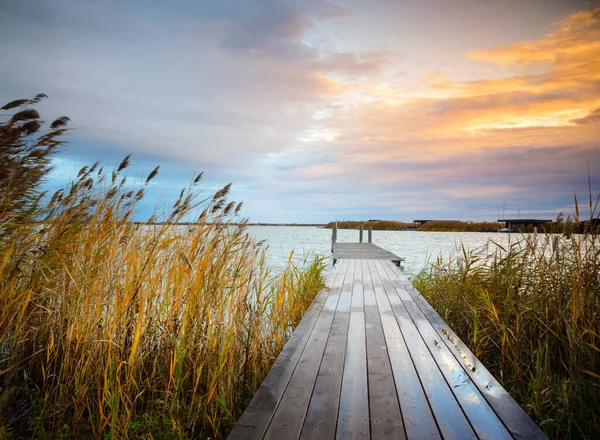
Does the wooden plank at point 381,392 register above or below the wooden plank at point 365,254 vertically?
above

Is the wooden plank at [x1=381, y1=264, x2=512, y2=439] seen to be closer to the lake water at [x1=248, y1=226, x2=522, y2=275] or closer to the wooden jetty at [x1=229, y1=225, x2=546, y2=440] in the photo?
the wooden jetty at [x1=229, y1=225, x2=546, y2=440]

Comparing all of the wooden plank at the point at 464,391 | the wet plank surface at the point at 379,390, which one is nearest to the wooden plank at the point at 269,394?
the wet plank surface at the point at 379,390

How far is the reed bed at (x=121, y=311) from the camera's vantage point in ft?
6.14

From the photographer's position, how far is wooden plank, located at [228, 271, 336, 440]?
1.38m

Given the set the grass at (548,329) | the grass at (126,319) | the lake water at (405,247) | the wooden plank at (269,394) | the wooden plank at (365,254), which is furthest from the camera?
the lake water at (405,247)

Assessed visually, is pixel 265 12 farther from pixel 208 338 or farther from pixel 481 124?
pixel 208 338

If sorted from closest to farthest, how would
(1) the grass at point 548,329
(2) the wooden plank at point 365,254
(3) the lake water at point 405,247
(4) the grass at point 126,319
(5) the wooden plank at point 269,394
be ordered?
1. (5) the wooden plank at point 269,394
2. (4) the grass at point 126,319
3. (1) the grass at point 548,329
4. (2) the wooden plank at point 365,254
5. (3) the lake water at point 405,247

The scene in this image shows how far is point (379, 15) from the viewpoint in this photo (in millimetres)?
8516

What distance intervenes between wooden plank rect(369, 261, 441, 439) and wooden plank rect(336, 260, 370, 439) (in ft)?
0.64

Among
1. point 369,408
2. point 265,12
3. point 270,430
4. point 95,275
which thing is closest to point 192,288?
point 95,275

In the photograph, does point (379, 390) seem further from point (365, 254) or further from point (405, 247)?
point (405, 247)

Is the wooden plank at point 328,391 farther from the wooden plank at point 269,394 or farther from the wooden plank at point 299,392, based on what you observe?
the wooden plank at point 269,394

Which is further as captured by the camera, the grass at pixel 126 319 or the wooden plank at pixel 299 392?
the grass at pixel 126 319

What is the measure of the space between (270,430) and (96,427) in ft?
3.76
